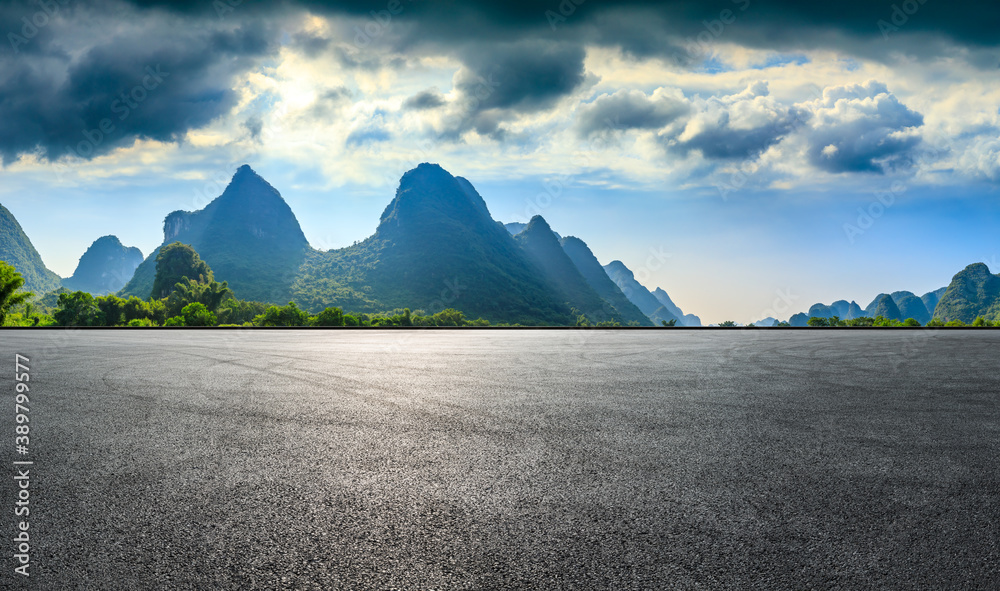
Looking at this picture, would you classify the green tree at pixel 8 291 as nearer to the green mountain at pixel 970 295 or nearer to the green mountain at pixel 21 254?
the green mountain at pixel 21 254

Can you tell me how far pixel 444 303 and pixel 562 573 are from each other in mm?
97819

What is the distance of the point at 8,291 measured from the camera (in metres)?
43.8

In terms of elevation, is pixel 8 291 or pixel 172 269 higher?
pixel 172 269

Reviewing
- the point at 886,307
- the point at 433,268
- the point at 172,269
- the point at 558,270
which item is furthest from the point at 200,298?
the point at 886,307

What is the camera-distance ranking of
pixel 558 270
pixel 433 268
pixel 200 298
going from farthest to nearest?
pixel 558 270 < pixel 433 268 < pixel 200 298

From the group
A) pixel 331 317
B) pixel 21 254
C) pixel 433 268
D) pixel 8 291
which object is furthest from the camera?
pixel 21 254

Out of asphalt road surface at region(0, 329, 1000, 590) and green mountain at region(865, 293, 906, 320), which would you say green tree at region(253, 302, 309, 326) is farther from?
green mountain at region(865, 293, 906, 320)

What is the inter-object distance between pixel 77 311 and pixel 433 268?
6178 centimetres

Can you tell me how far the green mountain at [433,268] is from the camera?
99.9 m

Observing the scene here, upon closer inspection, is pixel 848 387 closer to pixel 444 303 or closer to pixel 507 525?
pixel 507 525

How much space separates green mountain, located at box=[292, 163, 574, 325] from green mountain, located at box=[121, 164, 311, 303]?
14.3ft

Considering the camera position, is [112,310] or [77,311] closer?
[77,311]

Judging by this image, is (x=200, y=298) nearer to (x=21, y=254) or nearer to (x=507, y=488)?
(x=507, y=488)

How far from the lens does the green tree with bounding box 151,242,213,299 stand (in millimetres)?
98000
